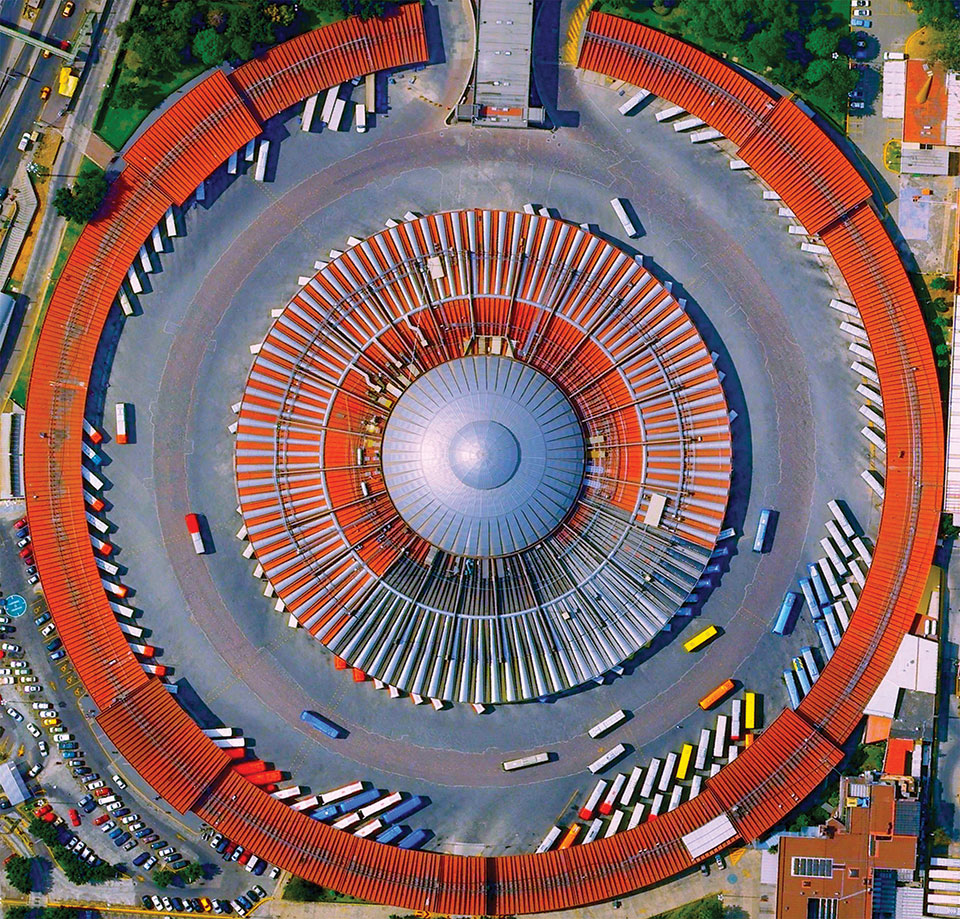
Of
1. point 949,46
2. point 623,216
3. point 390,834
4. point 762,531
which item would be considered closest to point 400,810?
point 390,834

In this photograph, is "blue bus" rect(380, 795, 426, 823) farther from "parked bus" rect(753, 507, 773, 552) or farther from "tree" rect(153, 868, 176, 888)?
"parked bus" rect(753, 507, 773, 552)

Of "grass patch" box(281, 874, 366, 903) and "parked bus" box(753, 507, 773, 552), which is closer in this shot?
"grass patch" box(281, 874, 366, 903)

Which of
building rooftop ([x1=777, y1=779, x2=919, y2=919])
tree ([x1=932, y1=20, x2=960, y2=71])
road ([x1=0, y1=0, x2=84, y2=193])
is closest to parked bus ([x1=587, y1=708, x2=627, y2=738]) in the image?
building rooftop ([x1=777, y1=779, x2=919, y2=919])

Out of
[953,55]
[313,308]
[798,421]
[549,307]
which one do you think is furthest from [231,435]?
[953,55]

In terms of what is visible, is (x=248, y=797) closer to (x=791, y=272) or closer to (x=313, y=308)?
(x=313, y=308)

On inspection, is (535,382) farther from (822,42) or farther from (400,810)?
(822,42)

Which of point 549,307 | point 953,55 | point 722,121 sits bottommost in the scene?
point 549,307

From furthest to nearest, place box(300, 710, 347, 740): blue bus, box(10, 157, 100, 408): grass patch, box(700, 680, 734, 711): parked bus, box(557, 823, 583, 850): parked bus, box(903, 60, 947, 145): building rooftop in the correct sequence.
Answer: box(903, 60, 947, 145): building rooftop
box(10, 157, 100, 408): grass patch
box(700, 680, 734, 711): parked bus
box(557, 823, 583, 850): parked bus
box(300, 710, 347, 740): blue bus
